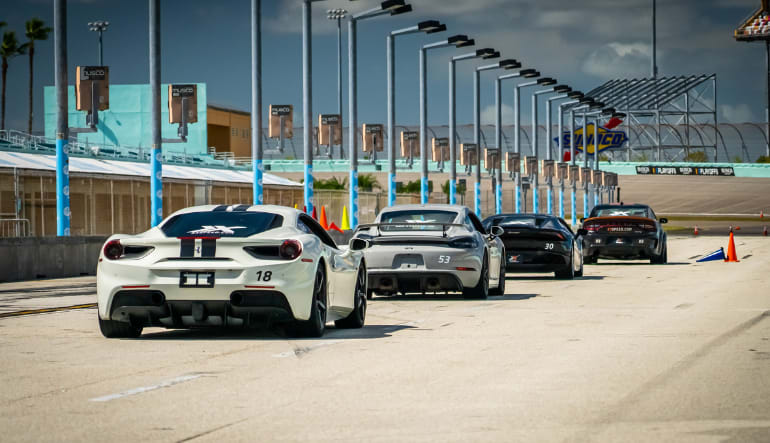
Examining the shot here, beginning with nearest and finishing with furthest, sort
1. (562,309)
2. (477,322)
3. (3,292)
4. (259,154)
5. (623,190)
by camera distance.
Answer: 1. (477,322)
2. (562,309)
3. (3,292)
4. (259,154)
5. (623,190)

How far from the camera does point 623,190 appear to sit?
449 ft

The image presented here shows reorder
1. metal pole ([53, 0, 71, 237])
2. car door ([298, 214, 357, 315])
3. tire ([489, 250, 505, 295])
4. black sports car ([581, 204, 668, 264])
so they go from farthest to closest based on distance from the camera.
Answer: black sports car ([581, 204, 668, 264]) → metal pole ([53, 0, 71, 237]) → tire ([489, 250, 505, 295]) → car door ([298, 214, 357, 315])

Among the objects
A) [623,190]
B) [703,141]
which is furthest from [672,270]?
[703,141]

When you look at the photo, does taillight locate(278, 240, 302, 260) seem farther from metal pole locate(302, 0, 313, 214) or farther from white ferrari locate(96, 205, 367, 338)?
metal pole locate(302, 0, 313, 214)

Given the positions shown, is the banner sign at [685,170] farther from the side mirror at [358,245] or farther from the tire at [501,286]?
the side mirror at [358,245]

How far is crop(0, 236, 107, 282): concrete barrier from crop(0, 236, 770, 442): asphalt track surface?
8967 millimetres

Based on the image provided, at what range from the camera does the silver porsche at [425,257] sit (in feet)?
57.3

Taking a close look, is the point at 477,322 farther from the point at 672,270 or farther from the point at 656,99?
the point at 656,99

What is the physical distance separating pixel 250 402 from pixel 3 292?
13978 millimetres

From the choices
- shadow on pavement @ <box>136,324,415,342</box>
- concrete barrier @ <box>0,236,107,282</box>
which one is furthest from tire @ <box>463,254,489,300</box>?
concrete barrier @ <box>0,236,107,282</box>

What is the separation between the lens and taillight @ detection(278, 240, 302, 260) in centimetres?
1176

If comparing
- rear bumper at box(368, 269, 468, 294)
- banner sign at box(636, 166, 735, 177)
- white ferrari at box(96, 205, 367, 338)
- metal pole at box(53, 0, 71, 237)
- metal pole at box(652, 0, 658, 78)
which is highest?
metal pole at box(652, 0, 658, 78)

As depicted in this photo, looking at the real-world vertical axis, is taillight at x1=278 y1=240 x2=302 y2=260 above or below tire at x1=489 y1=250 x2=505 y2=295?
above

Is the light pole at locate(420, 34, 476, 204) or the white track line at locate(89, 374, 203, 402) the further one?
the light pole at locate(420, 34, 476, 204)
